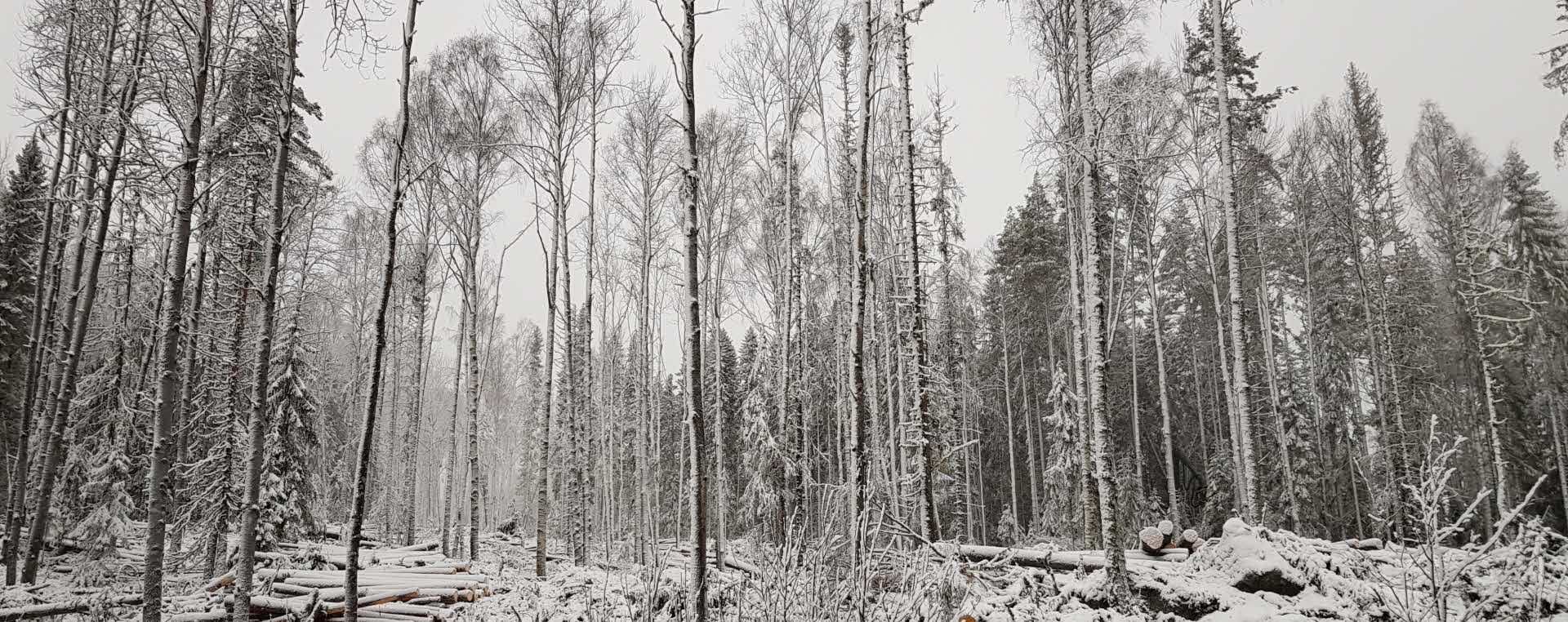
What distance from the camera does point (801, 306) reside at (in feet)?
53.7

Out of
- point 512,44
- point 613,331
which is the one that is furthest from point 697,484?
point 613,331

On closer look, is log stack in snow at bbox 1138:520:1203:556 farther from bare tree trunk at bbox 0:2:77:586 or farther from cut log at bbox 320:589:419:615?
bare tree trunk at bbox 0:2:77:586

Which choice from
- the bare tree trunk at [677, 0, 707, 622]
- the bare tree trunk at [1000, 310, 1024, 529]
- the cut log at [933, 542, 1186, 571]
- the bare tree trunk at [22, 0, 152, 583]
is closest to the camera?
the bare tree trunk at [677, 0, 707, 622]

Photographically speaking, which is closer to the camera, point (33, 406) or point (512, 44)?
point (33, 406)

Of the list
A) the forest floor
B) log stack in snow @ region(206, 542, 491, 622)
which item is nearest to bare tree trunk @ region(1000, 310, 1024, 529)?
the forest floor

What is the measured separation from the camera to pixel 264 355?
18.7 feet

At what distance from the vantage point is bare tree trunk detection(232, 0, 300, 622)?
18.0ft

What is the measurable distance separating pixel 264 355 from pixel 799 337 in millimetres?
11556

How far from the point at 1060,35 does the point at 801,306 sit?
318 inches

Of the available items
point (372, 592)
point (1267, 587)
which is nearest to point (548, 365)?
point (372, 592)

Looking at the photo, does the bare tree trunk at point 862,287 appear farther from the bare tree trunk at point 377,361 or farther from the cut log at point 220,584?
the cut log at point 220,584

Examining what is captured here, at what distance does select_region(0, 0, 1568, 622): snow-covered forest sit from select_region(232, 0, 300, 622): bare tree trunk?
5cm

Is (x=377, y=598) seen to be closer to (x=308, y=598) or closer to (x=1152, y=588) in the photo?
(x=308, y=598)

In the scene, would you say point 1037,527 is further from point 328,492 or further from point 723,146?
point 328,492
